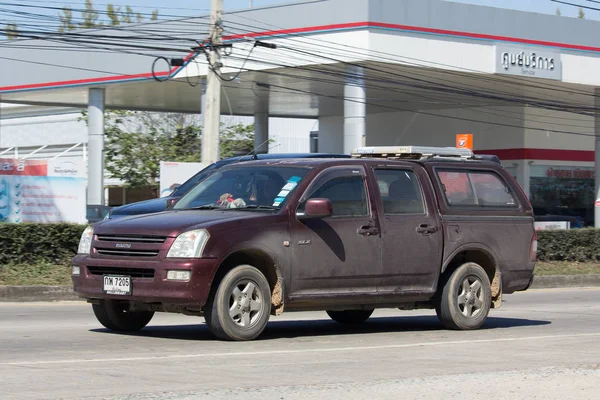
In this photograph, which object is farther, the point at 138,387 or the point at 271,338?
the point at 271,338

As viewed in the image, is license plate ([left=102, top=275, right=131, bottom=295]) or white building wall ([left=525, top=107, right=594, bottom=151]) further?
white building wall ([left=525, top=107, right=594, bottom=151])

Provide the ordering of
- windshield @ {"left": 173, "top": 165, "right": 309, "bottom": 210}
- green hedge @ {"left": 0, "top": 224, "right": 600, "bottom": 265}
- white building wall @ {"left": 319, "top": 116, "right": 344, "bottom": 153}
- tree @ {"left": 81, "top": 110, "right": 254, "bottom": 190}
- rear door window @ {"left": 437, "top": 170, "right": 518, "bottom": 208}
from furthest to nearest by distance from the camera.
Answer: white building wall @ {"left": 319, "top": 116, "right": 344, "bottom": 153} < tree @ {"left": 81, "top": 110, "right": 254, "bottom": 190} < green hedge @ {"left": 0, "top": 224, "right": 600, "bottom": 265} < rear door window @ {"left": 437, "top": 170, "right": 518, "bottom": 208} < windshield @ {"left": 173, "top": 165, "right": 309, "bottom": 210}

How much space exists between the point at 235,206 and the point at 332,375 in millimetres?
2833

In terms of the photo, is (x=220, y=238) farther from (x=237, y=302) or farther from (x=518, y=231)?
(x=518, y=231)

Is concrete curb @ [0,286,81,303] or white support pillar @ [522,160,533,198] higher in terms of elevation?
white support pillar @ [522,160,533,198]

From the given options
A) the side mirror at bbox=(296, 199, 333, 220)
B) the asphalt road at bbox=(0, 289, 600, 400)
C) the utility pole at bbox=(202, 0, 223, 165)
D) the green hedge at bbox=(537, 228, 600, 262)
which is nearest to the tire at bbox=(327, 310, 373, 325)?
the asphalt road at bbox=(0, 289, 600, 400)

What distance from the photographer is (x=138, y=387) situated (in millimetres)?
7051

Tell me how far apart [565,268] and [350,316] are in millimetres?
13061

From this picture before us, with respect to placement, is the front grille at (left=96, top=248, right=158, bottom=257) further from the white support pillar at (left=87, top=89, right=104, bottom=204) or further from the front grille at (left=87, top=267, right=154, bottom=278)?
the white support pillar at (left=87, top=89, right=104, bottom=204)

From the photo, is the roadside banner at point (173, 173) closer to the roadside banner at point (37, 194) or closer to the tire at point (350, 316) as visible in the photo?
the roadside banner at point (37, 194)

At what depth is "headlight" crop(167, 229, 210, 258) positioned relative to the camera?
927cm

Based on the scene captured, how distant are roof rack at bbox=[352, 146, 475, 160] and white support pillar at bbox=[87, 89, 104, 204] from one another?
899 inches

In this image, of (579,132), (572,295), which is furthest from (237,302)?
(579,132)

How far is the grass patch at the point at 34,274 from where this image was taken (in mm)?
16312
